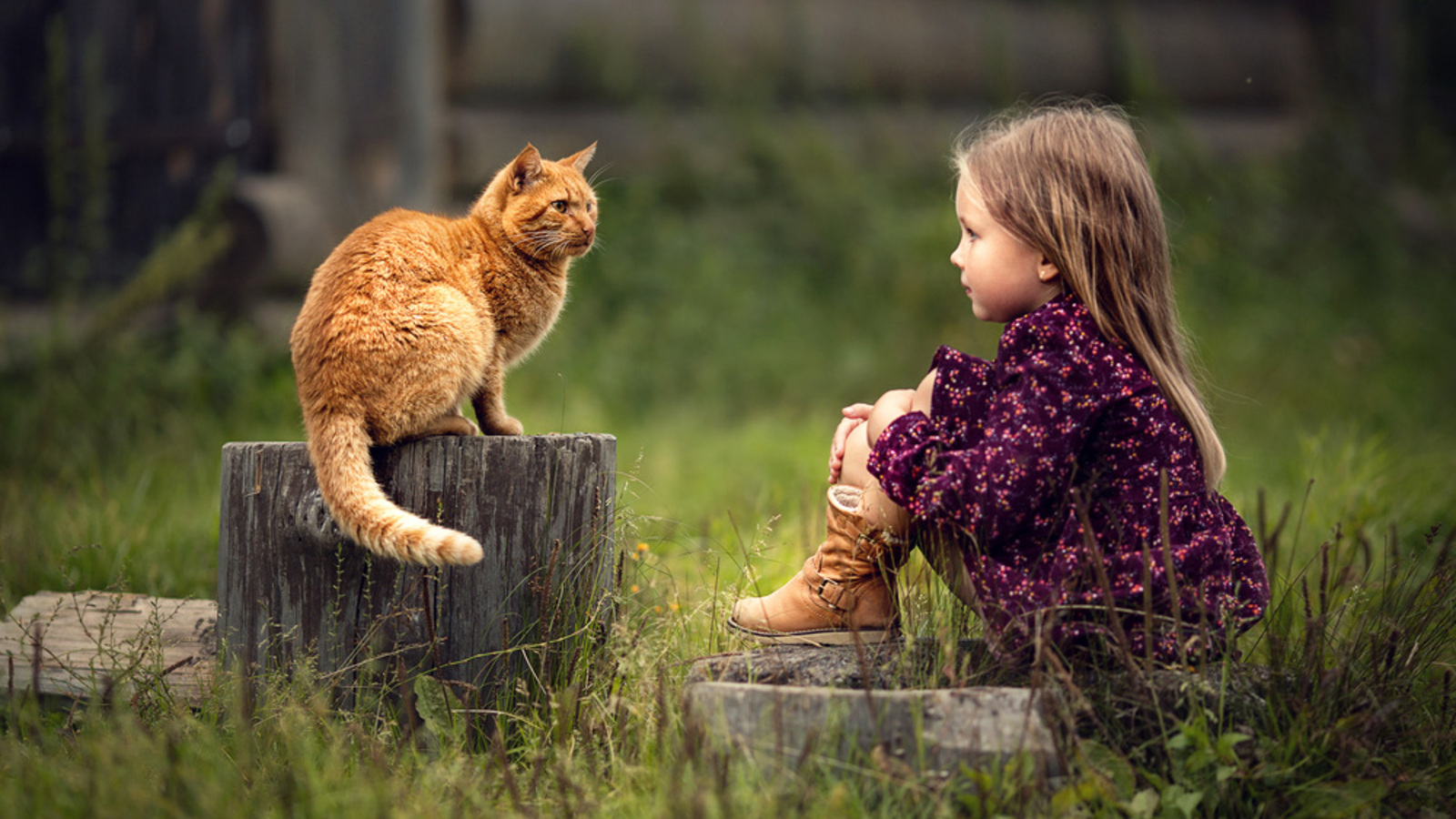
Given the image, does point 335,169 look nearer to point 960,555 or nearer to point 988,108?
point 988,108

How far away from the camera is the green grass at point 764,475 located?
1.99m

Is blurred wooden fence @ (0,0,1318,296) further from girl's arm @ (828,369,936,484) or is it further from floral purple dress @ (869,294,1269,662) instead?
floral purple dress @ (869,294,1269,662)

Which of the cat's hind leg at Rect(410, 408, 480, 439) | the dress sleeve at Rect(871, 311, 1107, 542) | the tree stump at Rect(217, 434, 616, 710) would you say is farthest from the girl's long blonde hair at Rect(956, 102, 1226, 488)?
the cat's hind leg at Rect(410, 408, 480, 439)

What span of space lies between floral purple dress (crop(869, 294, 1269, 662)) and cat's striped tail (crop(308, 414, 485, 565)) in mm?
832

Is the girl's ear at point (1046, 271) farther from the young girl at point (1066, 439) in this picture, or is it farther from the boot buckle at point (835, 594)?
the boot buckle at point (835, 594)

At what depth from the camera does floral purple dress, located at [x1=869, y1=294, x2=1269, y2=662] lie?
83.0 inches

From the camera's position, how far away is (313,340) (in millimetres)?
2402

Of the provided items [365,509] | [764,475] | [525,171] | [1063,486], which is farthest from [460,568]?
[764,475]

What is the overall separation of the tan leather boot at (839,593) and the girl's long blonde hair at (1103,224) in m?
0.62

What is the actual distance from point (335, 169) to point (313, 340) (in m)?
3.68

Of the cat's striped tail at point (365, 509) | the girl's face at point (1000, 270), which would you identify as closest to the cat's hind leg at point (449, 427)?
the cat's striped tail at point (365, 509)

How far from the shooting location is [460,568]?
2414 mm

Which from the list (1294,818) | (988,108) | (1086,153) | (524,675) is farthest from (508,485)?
(988,108)

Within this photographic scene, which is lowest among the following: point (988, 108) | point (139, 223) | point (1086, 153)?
point (1086, 153)
